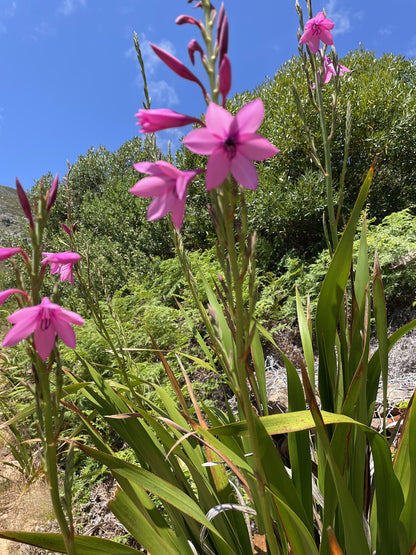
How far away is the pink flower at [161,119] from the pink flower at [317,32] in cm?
110

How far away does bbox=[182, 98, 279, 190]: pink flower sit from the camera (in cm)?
58

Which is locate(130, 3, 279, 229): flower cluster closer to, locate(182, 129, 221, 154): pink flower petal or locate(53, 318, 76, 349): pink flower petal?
locate(182, 129, 221, 154): pink flower petal

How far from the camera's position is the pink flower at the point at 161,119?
65cm

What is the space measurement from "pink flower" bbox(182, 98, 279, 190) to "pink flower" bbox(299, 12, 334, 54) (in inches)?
44.3

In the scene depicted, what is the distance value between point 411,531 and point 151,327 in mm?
2865

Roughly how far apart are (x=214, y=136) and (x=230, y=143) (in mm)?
31

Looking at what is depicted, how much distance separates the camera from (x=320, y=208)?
5.10 meters

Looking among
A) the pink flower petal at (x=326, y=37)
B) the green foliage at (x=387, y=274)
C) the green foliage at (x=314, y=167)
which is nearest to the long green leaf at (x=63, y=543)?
the pink flower petal at (x=326, y=37)

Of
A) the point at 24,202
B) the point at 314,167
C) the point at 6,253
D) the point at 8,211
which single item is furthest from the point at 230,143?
the point at 8,211

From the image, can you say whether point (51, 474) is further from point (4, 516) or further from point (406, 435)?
point (4, 516)

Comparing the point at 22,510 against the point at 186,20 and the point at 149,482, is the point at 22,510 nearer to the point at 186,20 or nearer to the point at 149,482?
the point at 149,482

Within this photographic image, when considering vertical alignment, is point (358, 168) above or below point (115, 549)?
above

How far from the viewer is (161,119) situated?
66 centimetres

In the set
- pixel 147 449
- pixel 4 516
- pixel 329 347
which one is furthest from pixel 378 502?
pixel 4 516
